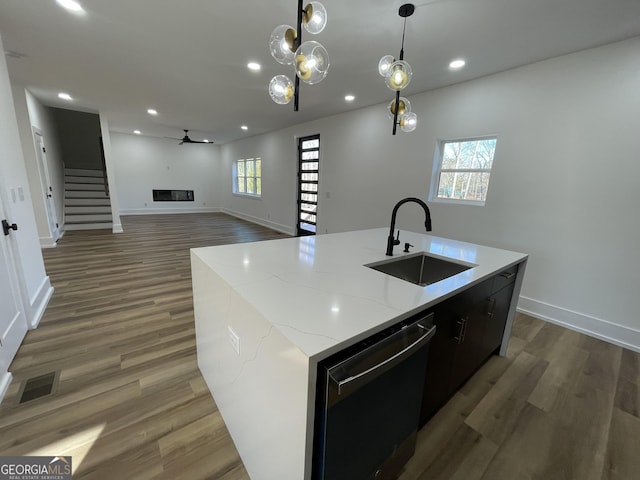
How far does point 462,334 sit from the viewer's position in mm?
1420

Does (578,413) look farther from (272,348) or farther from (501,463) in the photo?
(272,348)

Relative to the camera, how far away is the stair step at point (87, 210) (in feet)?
21.6

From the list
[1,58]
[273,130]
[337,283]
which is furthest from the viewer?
[273,130]

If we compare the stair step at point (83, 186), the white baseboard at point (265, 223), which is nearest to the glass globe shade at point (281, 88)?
the white baseboard at point (265, 223)

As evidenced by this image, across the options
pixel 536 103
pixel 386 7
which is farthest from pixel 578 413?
pixel 386 7

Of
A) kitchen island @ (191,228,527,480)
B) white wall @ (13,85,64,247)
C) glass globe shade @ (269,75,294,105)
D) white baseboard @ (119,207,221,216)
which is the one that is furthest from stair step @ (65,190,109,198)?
glass globe shade @ (269,75,294,105)

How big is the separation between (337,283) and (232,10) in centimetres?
226

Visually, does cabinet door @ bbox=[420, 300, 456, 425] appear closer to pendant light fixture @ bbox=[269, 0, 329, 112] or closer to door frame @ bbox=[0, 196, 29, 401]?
pendant light fixture @ bbox=[269, 0, 329, 112]

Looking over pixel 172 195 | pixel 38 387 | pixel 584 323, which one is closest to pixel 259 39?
pixel 38 387

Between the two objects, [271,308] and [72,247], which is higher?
[271,308]

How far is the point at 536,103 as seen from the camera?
2697 millimetres

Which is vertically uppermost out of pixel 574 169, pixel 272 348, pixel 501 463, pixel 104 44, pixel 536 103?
pixel 104 44

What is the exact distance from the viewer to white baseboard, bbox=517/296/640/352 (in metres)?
2.37

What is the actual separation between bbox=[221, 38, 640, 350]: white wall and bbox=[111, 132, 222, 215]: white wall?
26.6 feet
